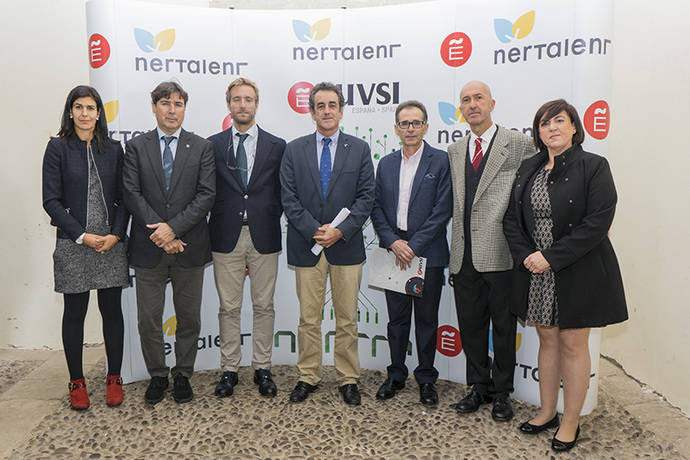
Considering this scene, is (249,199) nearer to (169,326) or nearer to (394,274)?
(394,274)

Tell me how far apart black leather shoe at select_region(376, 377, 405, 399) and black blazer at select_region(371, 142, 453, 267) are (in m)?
0.84

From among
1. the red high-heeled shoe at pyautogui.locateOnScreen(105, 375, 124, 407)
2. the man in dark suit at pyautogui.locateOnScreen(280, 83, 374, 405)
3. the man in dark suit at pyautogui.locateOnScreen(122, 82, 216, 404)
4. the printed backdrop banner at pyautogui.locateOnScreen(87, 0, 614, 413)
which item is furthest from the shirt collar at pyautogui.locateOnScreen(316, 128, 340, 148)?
the red high-heeled shoe at pyautogui.locateOnScreen(105, 375, 124, 407)

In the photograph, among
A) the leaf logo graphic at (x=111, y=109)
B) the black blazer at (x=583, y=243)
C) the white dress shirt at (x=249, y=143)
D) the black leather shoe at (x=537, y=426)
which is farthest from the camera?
the leaf logo graphic at (x=111, y=109)

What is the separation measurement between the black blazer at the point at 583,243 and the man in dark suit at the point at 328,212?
1089mm

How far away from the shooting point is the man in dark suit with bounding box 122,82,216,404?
2.90 m

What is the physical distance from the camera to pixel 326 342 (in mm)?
3742

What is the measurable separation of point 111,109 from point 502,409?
3.12m

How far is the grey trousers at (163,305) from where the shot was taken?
3.01 metres

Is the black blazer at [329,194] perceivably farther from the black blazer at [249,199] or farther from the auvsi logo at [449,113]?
the auvsi logo at [449,113]

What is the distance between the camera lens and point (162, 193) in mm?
2920

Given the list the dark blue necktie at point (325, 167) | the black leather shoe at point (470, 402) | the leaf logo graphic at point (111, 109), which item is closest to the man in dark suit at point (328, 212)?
the dark blue necktie at point (325, 167)

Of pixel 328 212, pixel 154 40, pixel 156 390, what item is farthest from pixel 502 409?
pixel 154 40

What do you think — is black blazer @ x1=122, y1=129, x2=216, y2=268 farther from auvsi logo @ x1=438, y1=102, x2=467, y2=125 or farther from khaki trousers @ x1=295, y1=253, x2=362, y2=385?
auvsi logo @ x1=438, y1=102, x2=467, y2=125

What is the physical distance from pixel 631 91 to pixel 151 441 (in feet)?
13.1
